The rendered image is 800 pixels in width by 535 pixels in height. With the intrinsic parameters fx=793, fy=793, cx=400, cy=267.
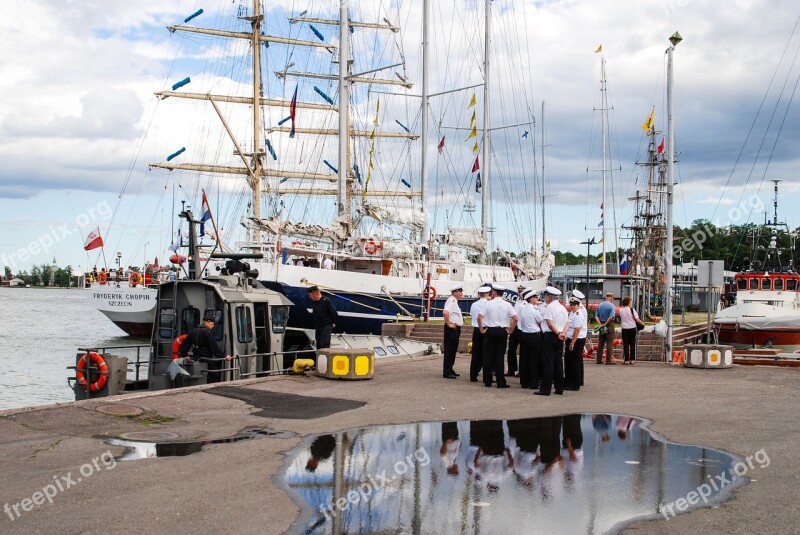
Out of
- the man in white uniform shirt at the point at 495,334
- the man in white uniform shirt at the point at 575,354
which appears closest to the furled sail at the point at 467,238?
the man in white uniform shirt at the point at 495,334

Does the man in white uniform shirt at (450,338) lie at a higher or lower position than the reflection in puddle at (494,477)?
higher

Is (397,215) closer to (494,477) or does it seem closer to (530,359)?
(530,359)

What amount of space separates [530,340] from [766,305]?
20.9 m

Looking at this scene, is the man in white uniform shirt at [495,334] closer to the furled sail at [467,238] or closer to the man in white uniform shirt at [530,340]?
the man in white uniform shirt at [530,340]

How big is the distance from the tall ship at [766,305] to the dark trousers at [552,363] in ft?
57.2

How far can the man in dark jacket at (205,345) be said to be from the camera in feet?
47.8

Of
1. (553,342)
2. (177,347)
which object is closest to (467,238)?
(553,342)

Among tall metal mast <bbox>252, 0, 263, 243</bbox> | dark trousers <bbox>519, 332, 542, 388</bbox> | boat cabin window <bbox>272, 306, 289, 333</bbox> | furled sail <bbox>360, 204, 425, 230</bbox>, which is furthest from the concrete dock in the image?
tall metal mast <bbox>252, 0, 263, 243</bbox>

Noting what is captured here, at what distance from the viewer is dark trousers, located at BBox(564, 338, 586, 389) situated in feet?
48.5

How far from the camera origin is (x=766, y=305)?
31547mm

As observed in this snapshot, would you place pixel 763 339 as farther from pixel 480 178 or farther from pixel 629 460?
pixel 629 460

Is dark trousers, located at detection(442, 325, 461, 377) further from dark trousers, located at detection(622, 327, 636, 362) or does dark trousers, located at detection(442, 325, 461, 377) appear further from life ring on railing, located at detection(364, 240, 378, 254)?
life ring on railing, located at detection(364, 240, 378, 254)

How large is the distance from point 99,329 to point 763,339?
166 feet

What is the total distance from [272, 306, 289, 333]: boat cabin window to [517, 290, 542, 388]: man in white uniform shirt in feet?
17.1
